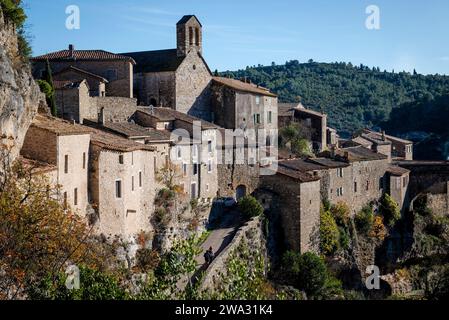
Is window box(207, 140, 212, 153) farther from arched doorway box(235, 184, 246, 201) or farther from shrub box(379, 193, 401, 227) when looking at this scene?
shrub box(379, 193, 401, 227)

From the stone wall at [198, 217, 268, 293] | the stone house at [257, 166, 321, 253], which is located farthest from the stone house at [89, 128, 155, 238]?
the stone house at [257, 166, 321, 253]

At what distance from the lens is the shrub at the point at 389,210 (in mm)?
56438

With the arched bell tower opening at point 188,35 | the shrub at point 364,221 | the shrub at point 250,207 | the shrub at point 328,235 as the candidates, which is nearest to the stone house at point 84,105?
the shrub at point 250,207

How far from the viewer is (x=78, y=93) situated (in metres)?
39.6

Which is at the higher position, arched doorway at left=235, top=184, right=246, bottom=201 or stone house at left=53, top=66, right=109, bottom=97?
stone house at left=53, top=66, right=109, bottom=97

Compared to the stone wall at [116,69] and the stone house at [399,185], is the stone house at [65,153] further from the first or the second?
the stone house at [399,185]

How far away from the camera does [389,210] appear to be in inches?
2229

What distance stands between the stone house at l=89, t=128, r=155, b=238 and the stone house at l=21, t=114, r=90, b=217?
26.0 inches

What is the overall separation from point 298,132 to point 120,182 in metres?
32.1

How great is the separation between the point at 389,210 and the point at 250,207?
18.5m

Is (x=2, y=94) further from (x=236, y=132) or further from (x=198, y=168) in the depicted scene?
(x=236, y=132)

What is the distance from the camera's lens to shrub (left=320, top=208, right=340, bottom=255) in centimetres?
4566
